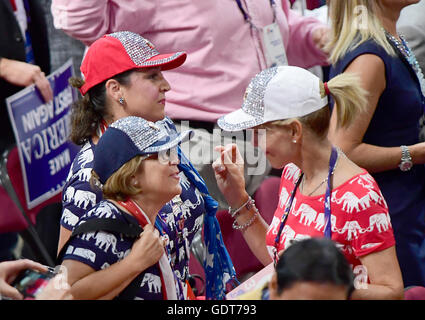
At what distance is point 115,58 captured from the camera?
3.04 m

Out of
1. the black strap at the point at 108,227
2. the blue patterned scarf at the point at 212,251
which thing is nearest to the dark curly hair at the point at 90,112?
the blue patterned scarf at the point at 212,251

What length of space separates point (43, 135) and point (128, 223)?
219cm

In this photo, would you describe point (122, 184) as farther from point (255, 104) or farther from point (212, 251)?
point (212, 251)

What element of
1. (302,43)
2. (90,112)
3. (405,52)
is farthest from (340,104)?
(302,43)

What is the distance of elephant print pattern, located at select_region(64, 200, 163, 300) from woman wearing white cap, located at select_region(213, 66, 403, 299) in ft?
1.45

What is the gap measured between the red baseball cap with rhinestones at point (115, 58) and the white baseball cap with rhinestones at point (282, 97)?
23.8 inches

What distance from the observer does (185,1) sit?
3.83 meters

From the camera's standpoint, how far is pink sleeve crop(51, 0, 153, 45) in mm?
3699

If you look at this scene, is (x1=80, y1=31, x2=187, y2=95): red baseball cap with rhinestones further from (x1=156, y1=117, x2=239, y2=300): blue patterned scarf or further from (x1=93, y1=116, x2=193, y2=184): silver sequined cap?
(x1=93, y1=116, x2=193, y2=184): silver sequined cap

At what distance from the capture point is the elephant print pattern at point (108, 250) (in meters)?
2.35

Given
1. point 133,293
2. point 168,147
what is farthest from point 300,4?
point 133,293

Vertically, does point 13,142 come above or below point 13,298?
below
